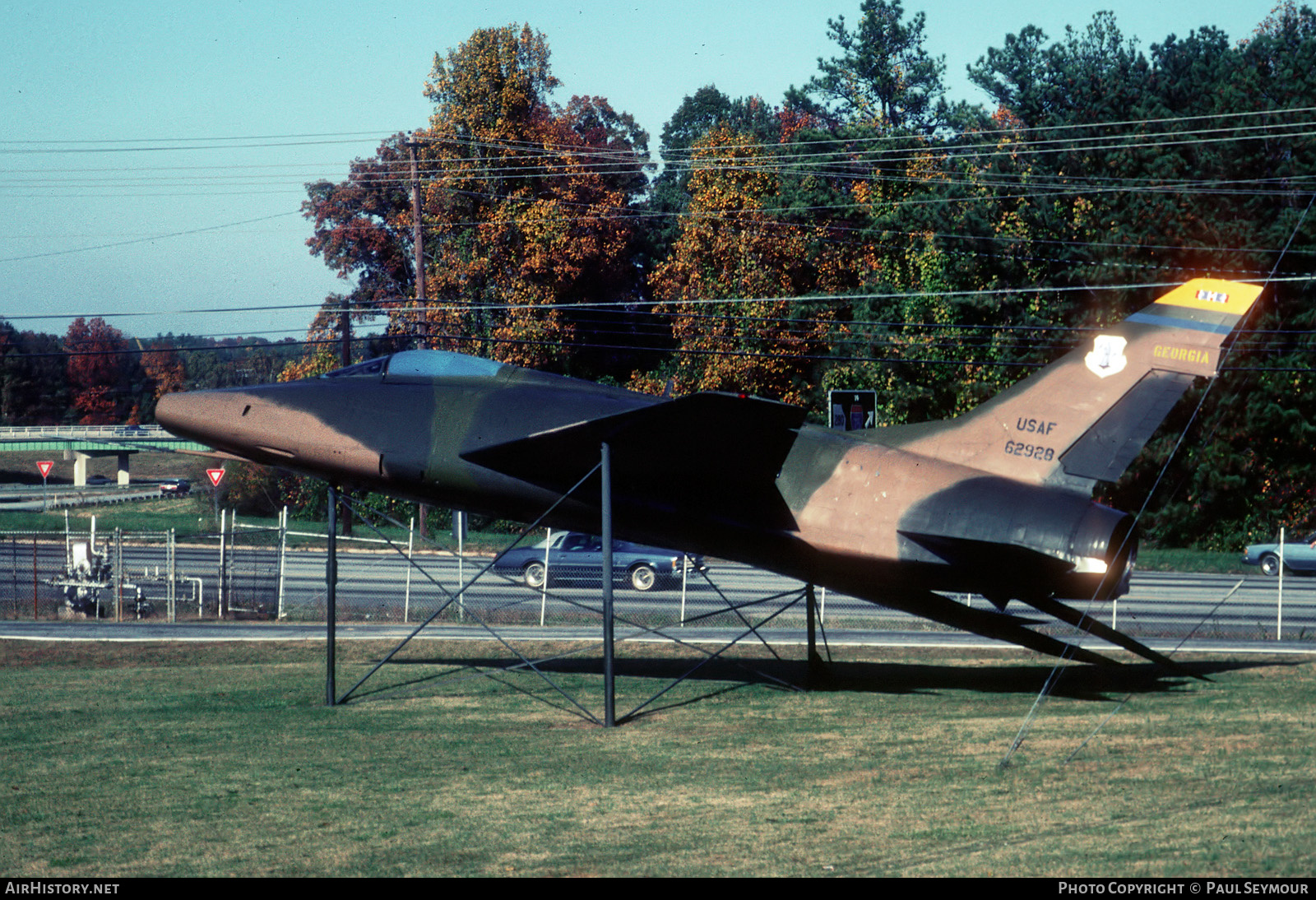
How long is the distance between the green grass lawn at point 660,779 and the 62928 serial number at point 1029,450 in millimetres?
3098

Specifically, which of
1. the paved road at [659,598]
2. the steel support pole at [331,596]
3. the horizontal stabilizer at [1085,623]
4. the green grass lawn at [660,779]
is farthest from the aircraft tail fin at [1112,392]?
the paved road at [659,598]

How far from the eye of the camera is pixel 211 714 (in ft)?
46.7

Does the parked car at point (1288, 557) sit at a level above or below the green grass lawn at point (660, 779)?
below

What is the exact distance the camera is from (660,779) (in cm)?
1077

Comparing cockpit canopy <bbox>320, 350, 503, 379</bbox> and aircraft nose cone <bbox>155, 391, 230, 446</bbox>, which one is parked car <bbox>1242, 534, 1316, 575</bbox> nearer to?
cockpit canopy <bbox>320, 350, 503, 379</bbox>

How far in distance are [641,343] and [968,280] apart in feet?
60.0

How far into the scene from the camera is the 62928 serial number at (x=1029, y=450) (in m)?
14.2

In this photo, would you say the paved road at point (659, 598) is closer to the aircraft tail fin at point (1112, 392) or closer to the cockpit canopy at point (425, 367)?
the cockpit canopy at point (425, 367)

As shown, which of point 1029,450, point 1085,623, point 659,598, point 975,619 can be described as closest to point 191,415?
point 975,619

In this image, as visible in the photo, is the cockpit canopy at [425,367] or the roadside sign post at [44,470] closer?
the cockpit canopy at [425,367]

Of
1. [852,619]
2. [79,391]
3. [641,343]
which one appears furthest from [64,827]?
[79,391]

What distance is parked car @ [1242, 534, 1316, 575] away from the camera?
1547 inches

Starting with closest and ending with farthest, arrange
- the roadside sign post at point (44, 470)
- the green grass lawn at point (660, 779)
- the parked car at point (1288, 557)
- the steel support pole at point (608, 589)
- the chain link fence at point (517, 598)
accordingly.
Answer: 1. the green grass lawn at point (660, 779)
2. the steel support pole at point (608, 589)
3. the chain link fence at point (517, 598)
4. the parked car at point (1288, 557)
5. the roadside sign post at point (44, 470)

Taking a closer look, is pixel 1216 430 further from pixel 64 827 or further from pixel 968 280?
pixel 64 827
